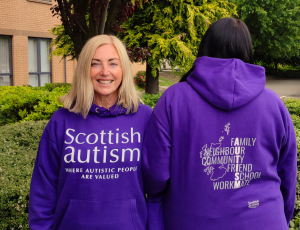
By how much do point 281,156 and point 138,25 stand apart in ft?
35.7

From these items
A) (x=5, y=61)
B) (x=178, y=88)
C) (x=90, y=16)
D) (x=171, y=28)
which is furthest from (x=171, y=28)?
(x=178, y=88)

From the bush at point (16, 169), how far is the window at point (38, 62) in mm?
10620

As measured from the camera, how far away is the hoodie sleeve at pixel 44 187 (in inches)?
75.3

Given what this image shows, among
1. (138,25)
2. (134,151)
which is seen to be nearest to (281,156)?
(134,151)

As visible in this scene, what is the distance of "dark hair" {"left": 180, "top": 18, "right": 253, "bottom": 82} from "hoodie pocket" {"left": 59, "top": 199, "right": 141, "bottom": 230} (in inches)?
41.3

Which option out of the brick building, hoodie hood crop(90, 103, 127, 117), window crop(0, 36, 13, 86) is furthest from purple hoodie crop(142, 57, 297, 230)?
window crop(0, 36, 13, 86)

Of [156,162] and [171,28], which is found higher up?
[171,28]

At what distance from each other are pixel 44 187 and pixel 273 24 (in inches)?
1322

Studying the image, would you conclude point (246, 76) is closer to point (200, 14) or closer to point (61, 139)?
point (61, 139)

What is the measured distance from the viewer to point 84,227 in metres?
1.84

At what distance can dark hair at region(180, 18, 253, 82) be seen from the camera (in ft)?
5.71

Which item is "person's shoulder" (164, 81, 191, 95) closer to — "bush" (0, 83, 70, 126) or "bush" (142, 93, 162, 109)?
"bush" (0, 83, 70, 126)

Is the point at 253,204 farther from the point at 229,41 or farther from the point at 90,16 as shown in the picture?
the point at 90,16

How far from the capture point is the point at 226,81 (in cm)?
164
